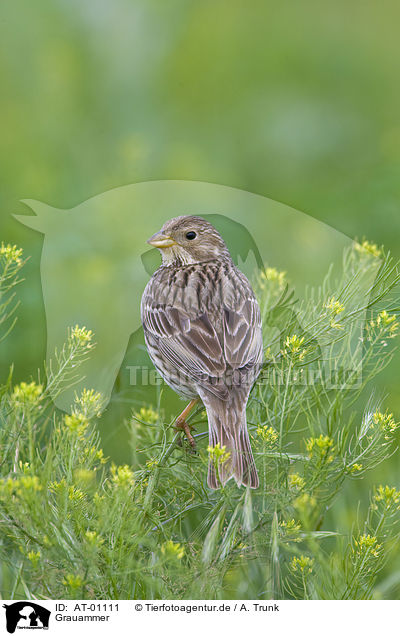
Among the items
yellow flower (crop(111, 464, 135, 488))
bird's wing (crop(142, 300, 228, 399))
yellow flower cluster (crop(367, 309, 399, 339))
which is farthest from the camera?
bird's wing (crop(142, 300, 228, 399))

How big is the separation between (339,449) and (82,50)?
157 cm

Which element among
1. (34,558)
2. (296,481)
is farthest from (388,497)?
(34,558)

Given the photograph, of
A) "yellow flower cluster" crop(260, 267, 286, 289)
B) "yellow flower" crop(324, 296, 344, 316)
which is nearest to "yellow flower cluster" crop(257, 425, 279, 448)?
"yellow flower" crop(324, 296, 344, 316)

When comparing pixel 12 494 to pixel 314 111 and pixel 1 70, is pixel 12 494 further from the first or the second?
pixel 314 111

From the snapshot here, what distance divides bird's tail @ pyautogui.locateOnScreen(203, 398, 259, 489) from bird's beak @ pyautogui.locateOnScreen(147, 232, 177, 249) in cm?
62

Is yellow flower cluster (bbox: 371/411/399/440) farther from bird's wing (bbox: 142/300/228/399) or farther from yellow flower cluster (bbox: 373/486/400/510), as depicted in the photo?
bird's wing (bbox: 142/300/228/399)

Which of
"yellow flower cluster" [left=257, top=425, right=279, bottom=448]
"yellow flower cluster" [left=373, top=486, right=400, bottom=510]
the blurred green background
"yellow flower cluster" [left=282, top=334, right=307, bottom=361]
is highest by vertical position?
the blurred green background

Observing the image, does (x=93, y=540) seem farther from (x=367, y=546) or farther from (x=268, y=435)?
(x=367, y=546)

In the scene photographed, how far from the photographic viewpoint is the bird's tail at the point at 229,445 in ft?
5.18

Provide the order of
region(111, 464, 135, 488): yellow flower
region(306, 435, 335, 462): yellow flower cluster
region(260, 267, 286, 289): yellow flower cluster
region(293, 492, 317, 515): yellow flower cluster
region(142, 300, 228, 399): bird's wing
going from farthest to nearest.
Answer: region(260, 267, 286, 289): yellow flower cluster
region(142, 300, 228, 399): bird's wing
region(306, 435, 335, 462): yellow flower cluster
region(111, 464, 135, 488): yellow flower
region(293, 492, 317, 515): yellow flower cluster
